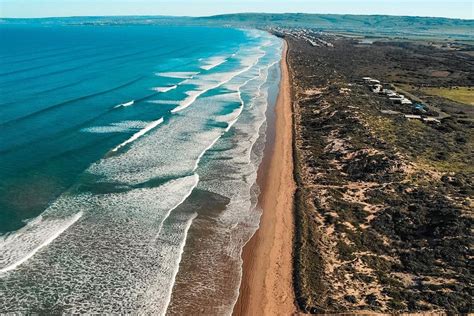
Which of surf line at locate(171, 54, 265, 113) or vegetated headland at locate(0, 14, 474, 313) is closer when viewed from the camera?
vegetated headland at locate(0, 14, 474, 313)

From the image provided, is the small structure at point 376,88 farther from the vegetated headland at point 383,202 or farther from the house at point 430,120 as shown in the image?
the house at point 430,120

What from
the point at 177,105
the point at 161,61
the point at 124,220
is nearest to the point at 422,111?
the point at 177,105

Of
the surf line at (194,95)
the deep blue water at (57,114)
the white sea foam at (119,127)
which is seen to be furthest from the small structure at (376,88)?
the white sea foam at (119,127)

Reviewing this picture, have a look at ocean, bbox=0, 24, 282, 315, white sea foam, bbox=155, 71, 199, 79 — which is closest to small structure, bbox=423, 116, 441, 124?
ocean, bbox=0, 24, 282, 315

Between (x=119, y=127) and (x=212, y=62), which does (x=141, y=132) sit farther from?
(x=212, y=62)

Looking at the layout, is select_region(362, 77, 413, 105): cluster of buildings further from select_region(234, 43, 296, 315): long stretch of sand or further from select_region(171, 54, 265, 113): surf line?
select_region(234, 43, 296, 315): long stretch of sand

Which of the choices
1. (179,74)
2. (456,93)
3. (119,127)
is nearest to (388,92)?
(456,93)
